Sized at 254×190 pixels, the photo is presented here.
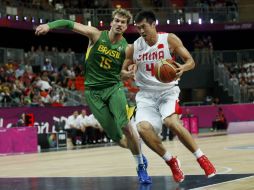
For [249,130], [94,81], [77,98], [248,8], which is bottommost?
[249,130]

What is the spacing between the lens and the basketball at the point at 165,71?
8.68 metres

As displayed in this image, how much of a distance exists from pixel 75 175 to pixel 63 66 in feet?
73.5

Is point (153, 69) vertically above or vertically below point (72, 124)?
above

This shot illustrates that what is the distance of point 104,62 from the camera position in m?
10.1

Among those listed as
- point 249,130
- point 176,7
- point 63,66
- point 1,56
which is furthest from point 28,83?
point 176,7

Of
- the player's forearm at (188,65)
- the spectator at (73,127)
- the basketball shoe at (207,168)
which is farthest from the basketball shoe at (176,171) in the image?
the spectator at (73,127)

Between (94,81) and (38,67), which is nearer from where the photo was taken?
(94,81)

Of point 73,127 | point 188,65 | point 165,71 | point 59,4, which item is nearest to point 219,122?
point 73,127

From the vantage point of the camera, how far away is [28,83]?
2952cm

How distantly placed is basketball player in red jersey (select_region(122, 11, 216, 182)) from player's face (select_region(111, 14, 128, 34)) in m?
0.41

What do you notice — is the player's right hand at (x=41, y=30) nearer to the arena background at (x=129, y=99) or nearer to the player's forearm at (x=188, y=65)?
the player's forearm at (x=188, y=65)

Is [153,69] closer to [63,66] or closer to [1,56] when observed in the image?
[1,56]

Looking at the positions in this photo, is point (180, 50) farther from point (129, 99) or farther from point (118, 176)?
point (129, 99)

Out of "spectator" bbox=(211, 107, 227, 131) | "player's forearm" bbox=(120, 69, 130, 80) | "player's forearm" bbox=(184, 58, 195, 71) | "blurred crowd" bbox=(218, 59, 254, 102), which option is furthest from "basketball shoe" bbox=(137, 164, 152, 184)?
"blurred crowd" bbox=(218, 59, 254, 102)
